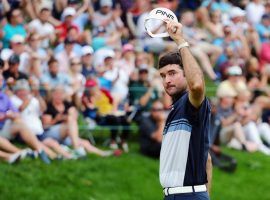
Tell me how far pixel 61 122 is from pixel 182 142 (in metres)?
7.09

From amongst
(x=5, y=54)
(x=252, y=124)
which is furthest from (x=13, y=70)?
(x=252, y=124)

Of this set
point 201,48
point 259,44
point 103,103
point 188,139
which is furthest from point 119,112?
point 188,139

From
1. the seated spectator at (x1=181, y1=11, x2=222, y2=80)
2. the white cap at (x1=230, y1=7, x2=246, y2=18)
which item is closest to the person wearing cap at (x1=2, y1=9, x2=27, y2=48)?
the seated spectator at (x1=181, y1=11, x2=222, y2=80)

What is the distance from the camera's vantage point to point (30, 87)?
1290 centimetres

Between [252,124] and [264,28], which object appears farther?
[264,28]

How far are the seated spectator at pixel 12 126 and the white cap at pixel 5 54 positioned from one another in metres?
0.89

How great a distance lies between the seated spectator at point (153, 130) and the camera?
1309cm

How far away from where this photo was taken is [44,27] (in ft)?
49.6

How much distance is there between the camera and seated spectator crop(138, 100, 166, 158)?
13.1 meters

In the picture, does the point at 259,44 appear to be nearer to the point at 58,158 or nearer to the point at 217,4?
the point at 217,4

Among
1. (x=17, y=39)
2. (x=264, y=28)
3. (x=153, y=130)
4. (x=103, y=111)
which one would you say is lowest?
(x=153, y=130)

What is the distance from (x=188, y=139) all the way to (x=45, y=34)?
9225 millimetres

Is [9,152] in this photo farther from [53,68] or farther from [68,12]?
[68,12]

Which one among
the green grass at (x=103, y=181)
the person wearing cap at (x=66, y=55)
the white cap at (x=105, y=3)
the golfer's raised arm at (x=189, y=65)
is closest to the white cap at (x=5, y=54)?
the person wearing cap at (x=66, y=55)
